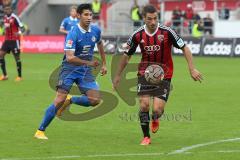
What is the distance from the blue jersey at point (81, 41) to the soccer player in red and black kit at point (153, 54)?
71 cm

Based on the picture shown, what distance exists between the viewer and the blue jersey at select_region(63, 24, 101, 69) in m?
11.4

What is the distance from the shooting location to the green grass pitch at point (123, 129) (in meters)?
10.0

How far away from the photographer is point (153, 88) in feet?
36.7

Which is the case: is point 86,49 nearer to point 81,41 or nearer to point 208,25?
point 81,41

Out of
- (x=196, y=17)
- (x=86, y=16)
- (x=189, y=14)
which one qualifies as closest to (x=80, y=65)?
(x=86, y=16)

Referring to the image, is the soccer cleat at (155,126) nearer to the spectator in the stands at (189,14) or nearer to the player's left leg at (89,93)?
the player's left leg at (89,93)

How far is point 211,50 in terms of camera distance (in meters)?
35.1

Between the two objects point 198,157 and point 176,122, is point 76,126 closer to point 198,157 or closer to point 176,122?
point 176,122

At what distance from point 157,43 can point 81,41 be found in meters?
1.32

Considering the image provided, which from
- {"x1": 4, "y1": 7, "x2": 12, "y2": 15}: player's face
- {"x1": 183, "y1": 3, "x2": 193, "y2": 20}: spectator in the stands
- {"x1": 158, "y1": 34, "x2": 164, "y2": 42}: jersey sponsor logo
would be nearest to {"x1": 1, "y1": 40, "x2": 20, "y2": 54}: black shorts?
{"x1": 4, "y1": 7, "x2": 12, "y2": 15}: player's face

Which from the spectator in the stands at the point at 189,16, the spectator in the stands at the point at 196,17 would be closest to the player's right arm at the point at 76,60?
the spectator in the stands at the point at 196,17

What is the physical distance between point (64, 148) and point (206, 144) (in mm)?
2174

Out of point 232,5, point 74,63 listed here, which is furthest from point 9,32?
point 232,5

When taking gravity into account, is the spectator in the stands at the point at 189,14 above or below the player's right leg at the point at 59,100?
below
